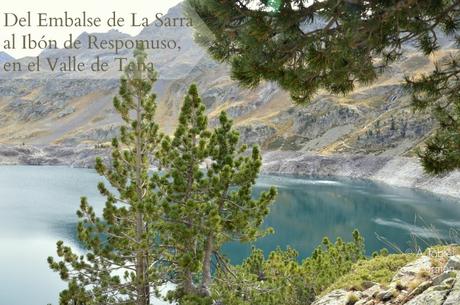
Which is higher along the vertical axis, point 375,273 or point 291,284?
point 375,273

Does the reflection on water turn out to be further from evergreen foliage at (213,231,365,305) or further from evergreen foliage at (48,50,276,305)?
evergreen foliage at (48,50,276,305)

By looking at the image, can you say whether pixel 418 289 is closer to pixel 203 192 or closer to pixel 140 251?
pixel 203 192

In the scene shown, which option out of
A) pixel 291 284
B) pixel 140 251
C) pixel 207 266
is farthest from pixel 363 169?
pixel 140 251

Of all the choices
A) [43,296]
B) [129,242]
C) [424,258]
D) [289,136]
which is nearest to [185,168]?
[129,242]

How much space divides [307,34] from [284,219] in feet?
212

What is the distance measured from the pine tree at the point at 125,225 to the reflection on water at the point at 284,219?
16898 mm

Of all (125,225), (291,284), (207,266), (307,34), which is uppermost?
(307,34)

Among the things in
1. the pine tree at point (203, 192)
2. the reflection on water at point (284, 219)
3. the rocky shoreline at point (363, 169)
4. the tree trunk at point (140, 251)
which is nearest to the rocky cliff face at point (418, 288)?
the pine tree at point (203, 192)

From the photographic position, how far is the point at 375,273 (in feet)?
37.8

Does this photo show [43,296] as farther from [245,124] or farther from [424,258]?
[245,124]

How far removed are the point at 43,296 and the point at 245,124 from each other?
6340 inches

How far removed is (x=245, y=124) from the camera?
19275 cm

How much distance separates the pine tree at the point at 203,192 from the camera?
16.8m

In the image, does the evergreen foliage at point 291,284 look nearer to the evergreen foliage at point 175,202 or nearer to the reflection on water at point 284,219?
the evergreen foliage at point 175,202
